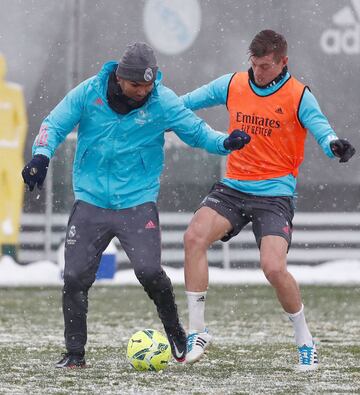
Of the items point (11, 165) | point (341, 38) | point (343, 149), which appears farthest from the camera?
point (341, 38)

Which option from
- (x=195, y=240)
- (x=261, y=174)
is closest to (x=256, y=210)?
(x=261, y=174)

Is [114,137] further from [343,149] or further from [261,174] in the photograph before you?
[343,149]

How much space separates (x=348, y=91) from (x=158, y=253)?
778cm

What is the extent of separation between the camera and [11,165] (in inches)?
553

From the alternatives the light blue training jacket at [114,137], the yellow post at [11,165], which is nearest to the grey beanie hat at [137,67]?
the light blue training jacket at [114,137]

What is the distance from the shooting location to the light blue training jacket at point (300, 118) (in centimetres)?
729

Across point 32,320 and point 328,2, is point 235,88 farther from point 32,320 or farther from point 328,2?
point 328,2

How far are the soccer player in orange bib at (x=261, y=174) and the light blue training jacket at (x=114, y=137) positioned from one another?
43cm

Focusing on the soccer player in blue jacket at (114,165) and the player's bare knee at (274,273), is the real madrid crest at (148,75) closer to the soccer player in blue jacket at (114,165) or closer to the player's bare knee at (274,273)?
the soccer player in blue jacket at (114,165)

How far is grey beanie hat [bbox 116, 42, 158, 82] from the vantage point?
6887mm

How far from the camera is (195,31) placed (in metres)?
14.4

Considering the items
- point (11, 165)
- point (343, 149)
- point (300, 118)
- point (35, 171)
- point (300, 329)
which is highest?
point (11, 165)

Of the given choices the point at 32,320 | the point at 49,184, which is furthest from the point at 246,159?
the point at 49,184

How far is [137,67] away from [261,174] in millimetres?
1126
